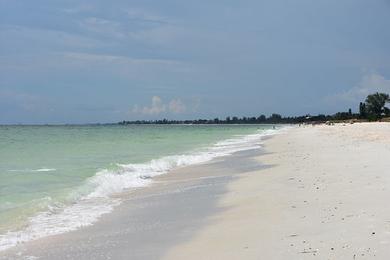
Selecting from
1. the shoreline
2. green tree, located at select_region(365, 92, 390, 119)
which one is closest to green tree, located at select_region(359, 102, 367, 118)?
green tree, located at select_region(365, 92, 390, 119)

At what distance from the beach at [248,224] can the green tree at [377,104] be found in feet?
393

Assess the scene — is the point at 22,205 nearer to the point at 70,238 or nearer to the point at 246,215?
the point at 70,238

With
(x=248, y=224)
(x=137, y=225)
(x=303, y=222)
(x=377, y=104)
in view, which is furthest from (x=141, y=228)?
(x=377, y=104)

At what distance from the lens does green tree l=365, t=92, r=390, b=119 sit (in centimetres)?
12619

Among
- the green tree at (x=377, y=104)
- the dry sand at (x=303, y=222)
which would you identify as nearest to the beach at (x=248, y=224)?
the dry sand at (x=303, y=222)

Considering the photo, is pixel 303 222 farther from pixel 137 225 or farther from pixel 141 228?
pixel 137 225

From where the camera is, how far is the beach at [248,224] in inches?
258

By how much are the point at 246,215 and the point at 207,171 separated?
1046 centimetres

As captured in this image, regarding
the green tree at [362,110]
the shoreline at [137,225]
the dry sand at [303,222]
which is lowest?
the shoreline at [137,225]

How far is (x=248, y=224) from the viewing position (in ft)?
27.8

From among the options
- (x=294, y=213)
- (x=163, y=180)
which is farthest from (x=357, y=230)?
(x=163, y=180)

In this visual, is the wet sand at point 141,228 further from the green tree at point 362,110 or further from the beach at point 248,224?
the green tree at point 362,110

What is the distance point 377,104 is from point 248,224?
417 feet

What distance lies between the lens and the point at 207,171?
1991cm
